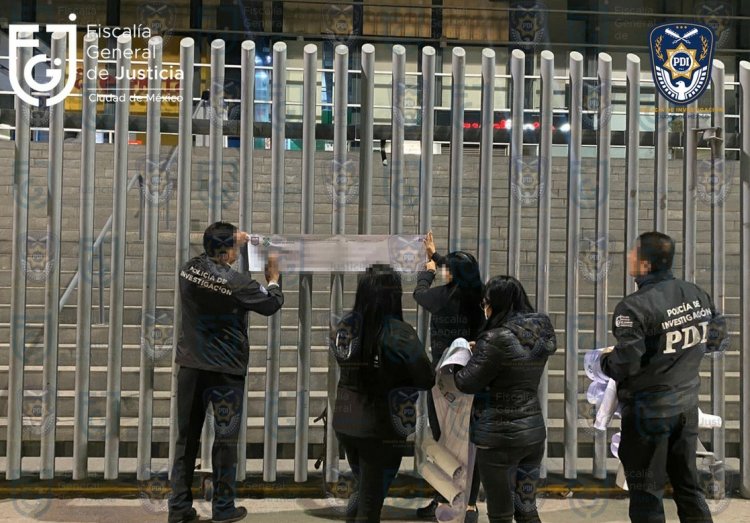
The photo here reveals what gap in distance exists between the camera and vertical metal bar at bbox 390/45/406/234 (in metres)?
5.01

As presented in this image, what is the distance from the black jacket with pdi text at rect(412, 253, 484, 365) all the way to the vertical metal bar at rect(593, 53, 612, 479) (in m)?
0.98

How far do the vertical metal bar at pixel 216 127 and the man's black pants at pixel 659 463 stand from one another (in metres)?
2.73

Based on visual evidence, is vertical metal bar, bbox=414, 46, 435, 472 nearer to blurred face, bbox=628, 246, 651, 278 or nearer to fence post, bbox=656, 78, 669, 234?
blurred face, bbox=628, 246, 651, 278

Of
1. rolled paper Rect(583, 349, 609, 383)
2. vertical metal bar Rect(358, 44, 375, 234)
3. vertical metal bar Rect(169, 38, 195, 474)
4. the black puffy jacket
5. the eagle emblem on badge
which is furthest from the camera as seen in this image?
the eagle emblem on badge

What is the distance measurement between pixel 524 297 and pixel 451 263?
0.73 meters

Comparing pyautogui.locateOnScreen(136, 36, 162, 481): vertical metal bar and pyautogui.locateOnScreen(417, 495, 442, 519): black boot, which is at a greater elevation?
pyautogui.locateOnScreen(136, 36, 162, 481): vertical metal bar

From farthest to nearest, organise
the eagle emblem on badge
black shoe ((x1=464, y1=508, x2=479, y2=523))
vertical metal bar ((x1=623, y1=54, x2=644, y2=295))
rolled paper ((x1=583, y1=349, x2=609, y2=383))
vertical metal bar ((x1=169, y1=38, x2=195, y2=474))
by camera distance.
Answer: the eagle emblem on badge → vertical metal bar ((x1=623, y1=54, x2=644, y2=295)) → vertical metal bar ((x1=169, y1=38, x2=195, y2=474)) → black shoe ((x1=464, y1=508, x2=479, y2=523)) → rolled paper ((x1=583, y1=349, x2=609, y2=383))

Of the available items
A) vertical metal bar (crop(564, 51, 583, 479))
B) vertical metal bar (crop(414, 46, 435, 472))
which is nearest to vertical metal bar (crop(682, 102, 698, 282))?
vertical metal bar (crop(564, 51, 583, 479))

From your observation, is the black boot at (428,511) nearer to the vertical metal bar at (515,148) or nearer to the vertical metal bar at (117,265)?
the vertical metal bar at (515,148)

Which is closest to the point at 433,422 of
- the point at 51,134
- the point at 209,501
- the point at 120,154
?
the point at 209,501

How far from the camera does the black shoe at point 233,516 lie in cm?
459

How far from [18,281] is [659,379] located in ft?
12.4

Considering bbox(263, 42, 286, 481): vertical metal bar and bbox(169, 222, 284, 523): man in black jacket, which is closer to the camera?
bbox(169, 222, 284, 523): man in black jacket

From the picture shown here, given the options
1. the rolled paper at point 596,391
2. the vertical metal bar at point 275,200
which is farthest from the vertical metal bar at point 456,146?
the rolled paper at point 596,391
